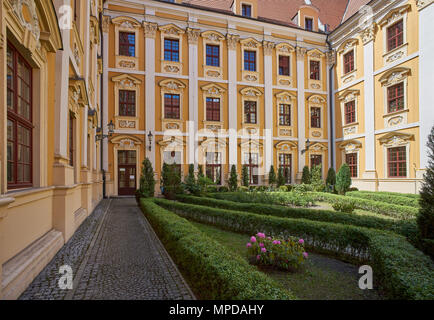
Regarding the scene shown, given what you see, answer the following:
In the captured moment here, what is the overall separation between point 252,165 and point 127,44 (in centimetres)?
1233

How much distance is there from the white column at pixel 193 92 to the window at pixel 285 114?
23.0 feet

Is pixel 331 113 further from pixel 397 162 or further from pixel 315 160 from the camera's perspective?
pixel 397 162

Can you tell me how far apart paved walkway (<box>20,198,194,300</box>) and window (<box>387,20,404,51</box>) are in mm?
18822

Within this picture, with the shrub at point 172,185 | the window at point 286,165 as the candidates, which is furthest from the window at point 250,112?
the shrub at point 172,185

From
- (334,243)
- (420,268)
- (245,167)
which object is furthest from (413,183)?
(420,268)

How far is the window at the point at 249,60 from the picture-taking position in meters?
21.2

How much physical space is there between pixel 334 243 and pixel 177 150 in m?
14.6

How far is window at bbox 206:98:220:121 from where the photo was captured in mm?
20156

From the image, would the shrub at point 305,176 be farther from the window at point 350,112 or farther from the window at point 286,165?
the window at point 350,112

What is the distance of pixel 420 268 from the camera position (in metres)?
3.47
